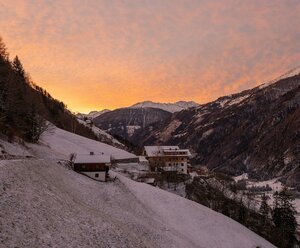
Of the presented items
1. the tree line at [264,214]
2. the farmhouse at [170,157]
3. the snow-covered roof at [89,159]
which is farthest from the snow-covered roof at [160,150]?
the snow-covered roof at [89,159]

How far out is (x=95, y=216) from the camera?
40438mm

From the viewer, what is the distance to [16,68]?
158 m

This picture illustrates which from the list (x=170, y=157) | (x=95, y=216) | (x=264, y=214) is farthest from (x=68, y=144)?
(x=95, y=216)

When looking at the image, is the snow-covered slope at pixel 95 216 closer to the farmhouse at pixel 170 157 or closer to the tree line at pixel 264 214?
the tree line at pixel 264 214

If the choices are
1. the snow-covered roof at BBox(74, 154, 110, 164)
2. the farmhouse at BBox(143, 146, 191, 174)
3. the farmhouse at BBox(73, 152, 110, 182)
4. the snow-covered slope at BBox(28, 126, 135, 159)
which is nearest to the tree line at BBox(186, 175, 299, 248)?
the farmhouse at BBox(143, 146, 191, 174)

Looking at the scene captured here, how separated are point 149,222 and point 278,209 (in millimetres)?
47782

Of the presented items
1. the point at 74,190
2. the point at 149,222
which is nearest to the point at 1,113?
the point at 74,190

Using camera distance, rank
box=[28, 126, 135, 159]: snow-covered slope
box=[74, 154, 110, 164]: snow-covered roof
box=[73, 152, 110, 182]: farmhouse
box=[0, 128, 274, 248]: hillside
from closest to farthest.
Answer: box=[0, 128, 274, 248]: hillside < box=[73, 152, 110, 182]: farmhouse < box=[74, 154, 110, 164]: snow-covered roof < box=[28, 126, 135, 159]: snow-covered slope

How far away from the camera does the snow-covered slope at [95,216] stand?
101ft

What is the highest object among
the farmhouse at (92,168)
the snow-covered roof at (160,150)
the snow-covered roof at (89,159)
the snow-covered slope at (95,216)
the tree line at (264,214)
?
the snow-covered roof at (160,150)

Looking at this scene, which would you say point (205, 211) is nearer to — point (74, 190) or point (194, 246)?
point (194, 246)

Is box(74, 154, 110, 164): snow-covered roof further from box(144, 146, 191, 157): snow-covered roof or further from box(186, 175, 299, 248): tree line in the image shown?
box(144, 146, 191, 157): snow-covered roof

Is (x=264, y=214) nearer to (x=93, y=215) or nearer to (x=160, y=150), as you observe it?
(x=160, y=150)

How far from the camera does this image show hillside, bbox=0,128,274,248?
1211 inches
